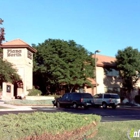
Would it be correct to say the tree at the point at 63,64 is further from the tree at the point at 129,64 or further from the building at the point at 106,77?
the tree at the point at 129,64

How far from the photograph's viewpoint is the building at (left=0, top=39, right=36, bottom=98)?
41.3 metres

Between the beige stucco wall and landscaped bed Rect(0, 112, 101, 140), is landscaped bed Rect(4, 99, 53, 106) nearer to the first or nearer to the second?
the beige stucco wall

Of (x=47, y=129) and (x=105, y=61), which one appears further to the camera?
(x=105, y=61)

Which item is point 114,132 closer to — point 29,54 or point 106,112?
point 106,112

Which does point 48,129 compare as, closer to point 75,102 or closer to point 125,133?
point 125,133

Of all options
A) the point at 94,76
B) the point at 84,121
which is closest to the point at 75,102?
the point at 94,76

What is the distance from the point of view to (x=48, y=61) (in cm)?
4391

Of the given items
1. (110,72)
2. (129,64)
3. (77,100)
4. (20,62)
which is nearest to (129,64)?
(129,64)

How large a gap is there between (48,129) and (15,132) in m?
0.99

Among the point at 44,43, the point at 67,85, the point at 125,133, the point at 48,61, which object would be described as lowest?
the point at 125,133

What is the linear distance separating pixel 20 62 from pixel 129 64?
57.8ft

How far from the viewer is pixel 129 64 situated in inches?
1873

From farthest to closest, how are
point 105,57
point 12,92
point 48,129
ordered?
1. point 105,57
2. point 12,92
3. point 48,129

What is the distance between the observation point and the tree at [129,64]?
47031 mm
